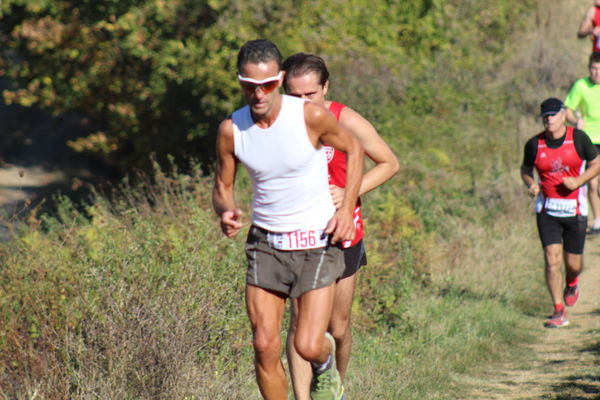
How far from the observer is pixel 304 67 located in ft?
18.7

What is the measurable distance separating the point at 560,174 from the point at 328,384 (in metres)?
4.33

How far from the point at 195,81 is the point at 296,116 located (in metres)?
12.2

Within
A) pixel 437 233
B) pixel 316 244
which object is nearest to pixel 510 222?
pixel 437 233

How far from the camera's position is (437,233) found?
11891 mm

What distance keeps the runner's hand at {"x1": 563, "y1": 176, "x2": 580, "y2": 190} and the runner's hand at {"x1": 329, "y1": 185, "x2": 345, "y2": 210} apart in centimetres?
391

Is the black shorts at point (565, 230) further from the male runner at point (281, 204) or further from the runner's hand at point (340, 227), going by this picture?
the runner's hand at point (340, 227)

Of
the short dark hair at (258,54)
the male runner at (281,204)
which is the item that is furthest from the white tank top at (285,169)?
the short dark hair at (258,54)

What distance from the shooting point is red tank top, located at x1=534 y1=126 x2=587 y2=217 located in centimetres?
875

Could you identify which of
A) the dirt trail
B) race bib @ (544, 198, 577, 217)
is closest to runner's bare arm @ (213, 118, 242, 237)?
the dirt trail

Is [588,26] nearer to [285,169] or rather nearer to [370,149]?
[370,149]

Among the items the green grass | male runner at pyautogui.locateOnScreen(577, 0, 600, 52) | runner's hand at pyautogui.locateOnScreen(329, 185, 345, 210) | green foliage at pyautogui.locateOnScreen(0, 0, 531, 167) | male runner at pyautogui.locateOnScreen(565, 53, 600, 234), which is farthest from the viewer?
green foliage at pyautogui.locateOnScreen(0, 0, 531, 167)

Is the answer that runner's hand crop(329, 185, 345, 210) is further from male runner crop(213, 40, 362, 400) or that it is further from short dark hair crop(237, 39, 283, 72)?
short dark hair crop(237, 39, 283, 72)

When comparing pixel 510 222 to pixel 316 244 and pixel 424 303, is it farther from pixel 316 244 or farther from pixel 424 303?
pixel 316 244

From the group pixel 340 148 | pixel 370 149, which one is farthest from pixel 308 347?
pixel 370 149
